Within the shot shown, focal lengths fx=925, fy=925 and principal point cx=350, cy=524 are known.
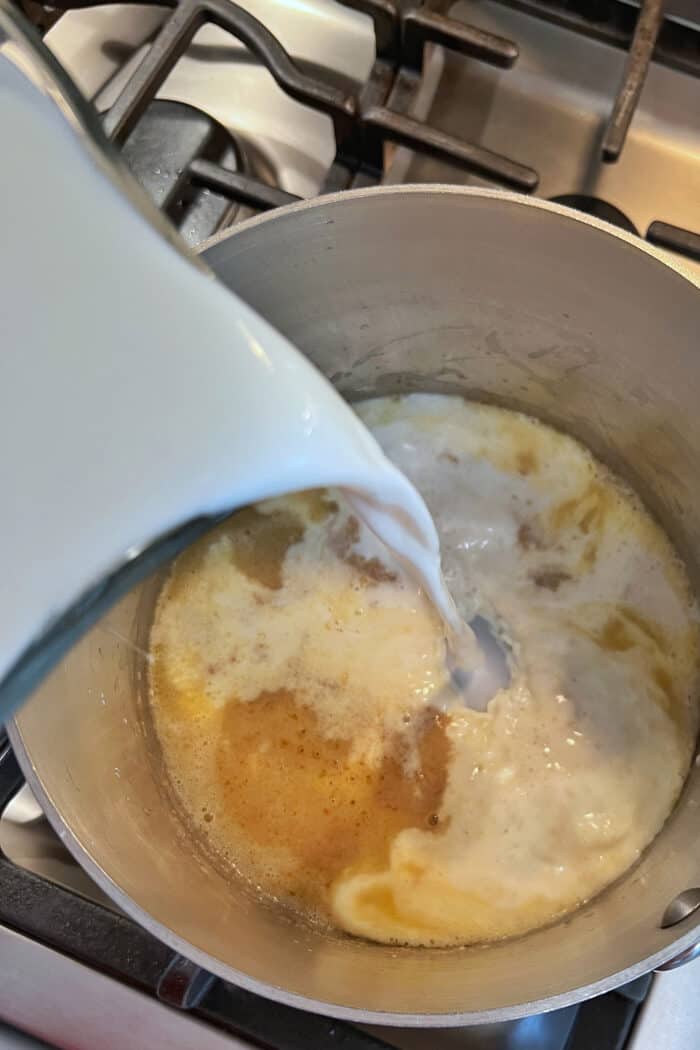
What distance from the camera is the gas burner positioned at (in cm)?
88

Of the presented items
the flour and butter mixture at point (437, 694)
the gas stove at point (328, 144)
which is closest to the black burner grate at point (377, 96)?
the gas stove at point (328, 144)

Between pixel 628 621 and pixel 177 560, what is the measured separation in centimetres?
46

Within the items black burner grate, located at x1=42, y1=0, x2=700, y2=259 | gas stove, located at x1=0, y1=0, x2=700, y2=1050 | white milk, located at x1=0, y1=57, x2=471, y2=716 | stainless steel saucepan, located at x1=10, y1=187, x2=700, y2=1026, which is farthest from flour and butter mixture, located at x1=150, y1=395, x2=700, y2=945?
white milk, located at x1=0, y1=57, x2=471, y2=716

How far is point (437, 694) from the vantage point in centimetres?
90

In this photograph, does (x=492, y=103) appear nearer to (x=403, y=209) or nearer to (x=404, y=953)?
(x=403, y=209)

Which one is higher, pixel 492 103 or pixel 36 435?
pixel 492 103

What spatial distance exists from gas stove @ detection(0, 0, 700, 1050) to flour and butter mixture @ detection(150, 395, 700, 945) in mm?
135

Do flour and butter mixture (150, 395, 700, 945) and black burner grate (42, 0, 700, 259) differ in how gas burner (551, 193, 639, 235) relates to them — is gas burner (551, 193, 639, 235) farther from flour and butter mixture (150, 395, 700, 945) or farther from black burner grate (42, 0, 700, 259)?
flour and butter mixture (150, 395, 700, 945)

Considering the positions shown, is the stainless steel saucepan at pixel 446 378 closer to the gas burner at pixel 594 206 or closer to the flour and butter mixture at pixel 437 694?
the flour and butter mixture at pixel 437 694

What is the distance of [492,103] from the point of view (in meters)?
0.94

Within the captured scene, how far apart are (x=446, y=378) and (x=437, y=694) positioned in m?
Result: 0.33

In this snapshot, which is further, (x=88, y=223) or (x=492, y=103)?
(x=492, y=103)

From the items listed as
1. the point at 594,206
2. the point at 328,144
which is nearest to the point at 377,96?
the point at 328,144

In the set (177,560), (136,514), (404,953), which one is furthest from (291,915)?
(136,514)
